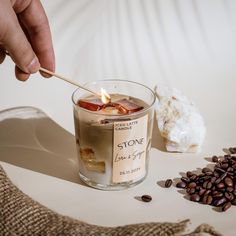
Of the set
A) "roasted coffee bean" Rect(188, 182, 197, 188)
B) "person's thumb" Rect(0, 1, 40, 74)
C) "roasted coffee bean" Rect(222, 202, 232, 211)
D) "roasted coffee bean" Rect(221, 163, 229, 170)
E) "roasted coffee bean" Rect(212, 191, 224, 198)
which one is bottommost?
"roasted coffee bean" Rect(222, 202, 232, 211)

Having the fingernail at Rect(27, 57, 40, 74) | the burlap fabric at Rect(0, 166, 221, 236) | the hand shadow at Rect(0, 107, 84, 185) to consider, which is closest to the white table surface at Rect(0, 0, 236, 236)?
the hand shadow at Rect(0, 107, 84, 185)

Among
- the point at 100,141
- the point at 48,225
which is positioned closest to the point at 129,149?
the point at 100,141

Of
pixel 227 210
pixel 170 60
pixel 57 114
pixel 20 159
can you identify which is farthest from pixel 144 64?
pixel 227 210

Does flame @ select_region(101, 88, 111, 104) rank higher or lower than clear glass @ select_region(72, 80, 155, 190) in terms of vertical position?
higher

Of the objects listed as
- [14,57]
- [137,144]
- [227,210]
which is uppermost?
[14,57]

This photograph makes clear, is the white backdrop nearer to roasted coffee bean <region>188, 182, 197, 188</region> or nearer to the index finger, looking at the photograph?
the index finger

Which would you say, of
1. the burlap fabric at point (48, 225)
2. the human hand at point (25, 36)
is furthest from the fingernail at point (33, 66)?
the burlap fabric at point (48, 225)

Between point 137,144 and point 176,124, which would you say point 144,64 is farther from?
point 137,144

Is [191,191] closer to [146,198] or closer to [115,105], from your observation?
[146,198]
